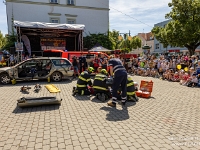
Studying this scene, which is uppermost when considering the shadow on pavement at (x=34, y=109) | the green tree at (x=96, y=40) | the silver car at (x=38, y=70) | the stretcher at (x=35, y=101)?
the green tree at (x=96, y=40)

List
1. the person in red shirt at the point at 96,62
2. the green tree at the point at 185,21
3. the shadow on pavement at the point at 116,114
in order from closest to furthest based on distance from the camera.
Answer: the shadow on pavement at the point at 116,114
the person in red shirt at the point at 96,62
the green tree at the point at 185,21

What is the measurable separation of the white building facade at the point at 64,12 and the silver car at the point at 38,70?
15565 mm

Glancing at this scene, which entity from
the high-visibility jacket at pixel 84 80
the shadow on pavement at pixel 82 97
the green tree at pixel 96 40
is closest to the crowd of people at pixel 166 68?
the high-visibility jacket at pixel 84 80

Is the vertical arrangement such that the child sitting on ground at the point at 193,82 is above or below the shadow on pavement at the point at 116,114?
above

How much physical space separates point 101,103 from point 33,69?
6316 millimetres

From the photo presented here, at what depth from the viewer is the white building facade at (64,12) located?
80.5 feet

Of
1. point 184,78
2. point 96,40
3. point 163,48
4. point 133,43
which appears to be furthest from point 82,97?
point 133,43

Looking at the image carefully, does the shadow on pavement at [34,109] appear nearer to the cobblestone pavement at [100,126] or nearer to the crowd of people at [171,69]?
the cobblestone pavement at [100,126]

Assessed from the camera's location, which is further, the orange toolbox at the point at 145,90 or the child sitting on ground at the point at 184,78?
the child sitting on ground at the point at 184,78

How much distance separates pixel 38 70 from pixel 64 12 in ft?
59.8

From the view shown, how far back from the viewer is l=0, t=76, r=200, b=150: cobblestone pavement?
3719mm

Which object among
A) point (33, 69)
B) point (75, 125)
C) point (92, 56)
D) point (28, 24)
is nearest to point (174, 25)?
point (92, 56)

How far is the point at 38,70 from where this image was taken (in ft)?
37.8

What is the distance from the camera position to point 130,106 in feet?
21.1
